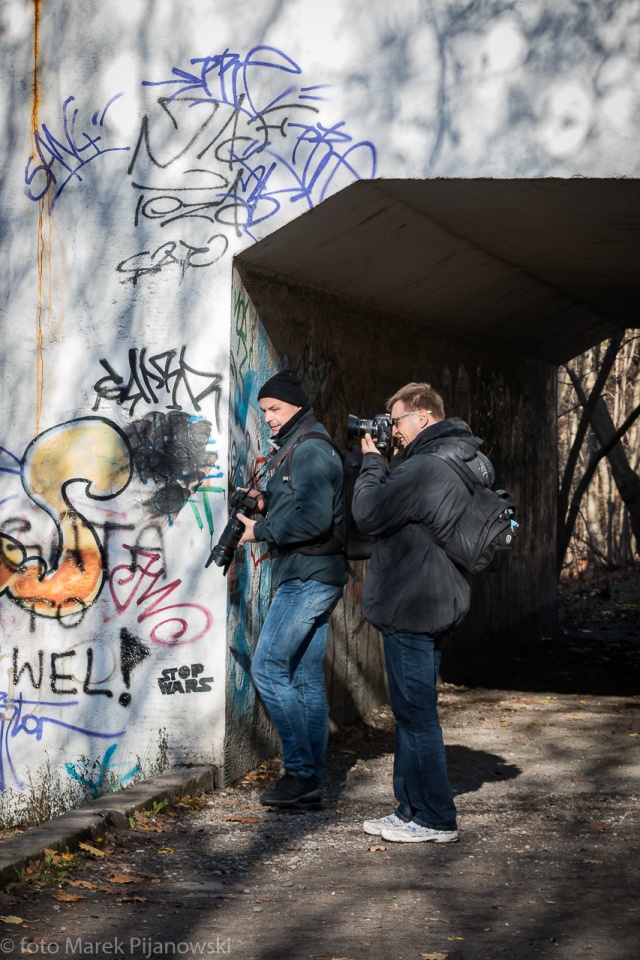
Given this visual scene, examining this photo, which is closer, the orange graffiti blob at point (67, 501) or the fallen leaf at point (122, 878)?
the fallen leaf at point (122, 878)

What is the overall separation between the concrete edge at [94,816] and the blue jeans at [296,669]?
0.55 metres

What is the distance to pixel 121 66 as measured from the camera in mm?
6805

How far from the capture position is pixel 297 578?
608cm

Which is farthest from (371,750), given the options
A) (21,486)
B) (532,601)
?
(532,601)

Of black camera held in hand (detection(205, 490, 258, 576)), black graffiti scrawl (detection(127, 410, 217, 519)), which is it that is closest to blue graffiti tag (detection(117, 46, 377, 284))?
black graffiti scrawl (detection(127, 410, 217, 519))

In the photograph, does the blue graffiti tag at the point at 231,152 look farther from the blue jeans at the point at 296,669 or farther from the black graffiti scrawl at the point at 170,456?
the blue jeans at the point at 296,669

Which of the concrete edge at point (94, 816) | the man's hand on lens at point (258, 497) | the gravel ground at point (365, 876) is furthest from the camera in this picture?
the man's hand on lens at point (258, 497)

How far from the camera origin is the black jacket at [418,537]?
530 centimetres

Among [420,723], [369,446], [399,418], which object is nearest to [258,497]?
[369,446]

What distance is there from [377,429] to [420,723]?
131cm

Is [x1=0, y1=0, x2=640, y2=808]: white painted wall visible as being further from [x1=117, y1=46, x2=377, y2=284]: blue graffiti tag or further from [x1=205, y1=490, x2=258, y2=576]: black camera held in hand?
[x1=205, y1=490, x2=258, y2=576]: black camera held in hand

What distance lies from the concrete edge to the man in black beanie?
1.38 ft

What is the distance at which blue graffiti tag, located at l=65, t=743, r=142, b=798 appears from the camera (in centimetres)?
668

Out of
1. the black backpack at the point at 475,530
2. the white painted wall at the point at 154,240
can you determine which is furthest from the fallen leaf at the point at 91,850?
the black backpack at the point at 475,530
